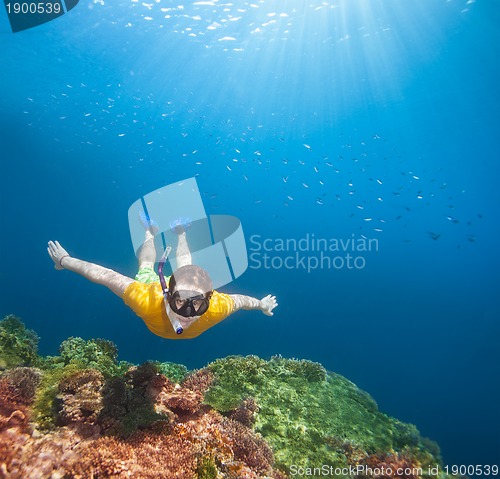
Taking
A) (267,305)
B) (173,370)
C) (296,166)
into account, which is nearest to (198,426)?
(267,305)

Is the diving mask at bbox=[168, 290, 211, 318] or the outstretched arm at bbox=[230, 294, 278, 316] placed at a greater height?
the diving mask at bbox=[168, 290, 211, 318]

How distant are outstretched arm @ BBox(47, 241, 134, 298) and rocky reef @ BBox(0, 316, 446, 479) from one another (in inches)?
66.9

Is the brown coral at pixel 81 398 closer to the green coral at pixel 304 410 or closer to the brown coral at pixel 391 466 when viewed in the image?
the green coral at pixel 304 410

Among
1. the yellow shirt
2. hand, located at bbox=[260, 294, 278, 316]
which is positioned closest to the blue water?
hand, located at bbox=[260, 294, 278, 316]

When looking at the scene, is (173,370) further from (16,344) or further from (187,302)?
(187,302)

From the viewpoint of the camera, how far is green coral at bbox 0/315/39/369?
302 inches

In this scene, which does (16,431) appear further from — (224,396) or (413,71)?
(413,71)

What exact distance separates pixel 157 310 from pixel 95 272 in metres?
1.46

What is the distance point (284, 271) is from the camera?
1672 inches

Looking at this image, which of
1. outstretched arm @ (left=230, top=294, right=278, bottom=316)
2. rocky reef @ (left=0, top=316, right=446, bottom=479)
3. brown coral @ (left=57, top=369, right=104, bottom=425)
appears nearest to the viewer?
rocky reef @ (left=0, top=316, right=446, bottom=479)

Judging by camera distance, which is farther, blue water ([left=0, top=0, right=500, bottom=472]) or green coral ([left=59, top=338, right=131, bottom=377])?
blue water ([left=0, top=0, right=500, bottom=472])

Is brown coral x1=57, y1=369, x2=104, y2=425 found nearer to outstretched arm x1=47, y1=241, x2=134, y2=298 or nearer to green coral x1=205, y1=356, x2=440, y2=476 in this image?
outstretched arm x1=47, y1=241, x2=134, y2=298

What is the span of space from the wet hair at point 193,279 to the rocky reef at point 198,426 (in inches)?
87.8

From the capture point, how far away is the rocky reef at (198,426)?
146 inches
